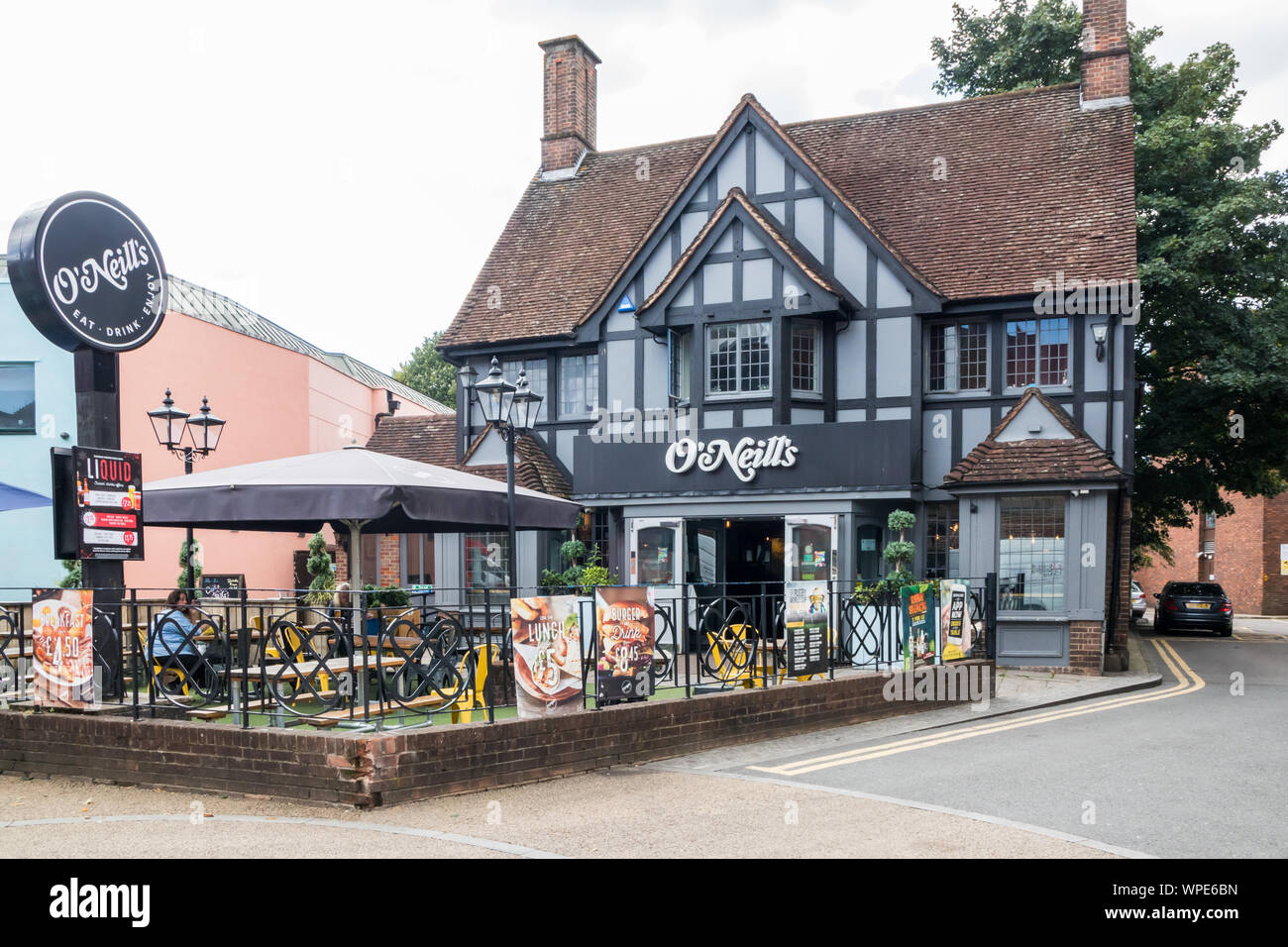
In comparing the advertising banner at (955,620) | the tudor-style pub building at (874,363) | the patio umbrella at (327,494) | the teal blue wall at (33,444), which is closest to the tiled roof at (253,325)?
the teal blue wall at (33,444)

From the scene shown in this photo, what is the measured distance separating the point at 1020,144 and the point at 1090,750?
49.5 ft

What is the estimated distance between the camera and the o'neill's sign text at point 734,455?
19.3 meters

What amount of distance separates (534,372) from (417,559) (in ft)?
14.8

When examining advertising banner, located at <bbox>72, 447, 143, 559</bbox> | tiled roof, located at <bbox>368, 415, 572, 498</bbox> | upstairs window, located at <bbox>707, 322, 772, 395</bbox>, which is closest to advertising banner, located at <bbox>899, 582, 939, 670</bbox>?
upstairs window, located at <bbox>707, 322, 772, 395</bbox>

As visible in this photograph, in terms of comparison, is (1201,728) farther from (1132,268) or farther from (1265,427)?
(1265,427)

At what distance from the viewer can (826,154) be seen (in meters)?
24.1

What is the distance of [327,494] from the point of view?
969cm

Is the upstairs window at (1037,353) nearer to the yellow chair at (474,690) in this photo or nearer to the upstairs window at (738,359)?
the upstairs window at (738,359)

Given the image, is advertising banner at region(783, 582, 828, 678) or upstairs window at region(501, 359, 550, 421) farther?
upstairs window at region(501, 359, 550, 421)

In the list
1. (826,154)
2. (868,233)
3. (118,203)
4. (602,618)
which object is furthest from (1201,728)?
(826,154)

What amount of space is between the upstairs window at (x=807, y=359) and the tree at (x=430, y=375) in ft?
129

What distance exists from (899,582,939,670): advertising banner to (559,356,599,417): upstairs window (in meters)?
9.81

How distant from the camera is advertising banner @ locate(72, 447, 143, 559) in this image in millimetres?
9688

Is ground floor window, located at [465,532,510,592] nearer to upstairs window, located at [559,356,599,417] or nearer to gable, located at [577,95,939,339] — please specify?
upstairs window, located at [559,356,599,417]
